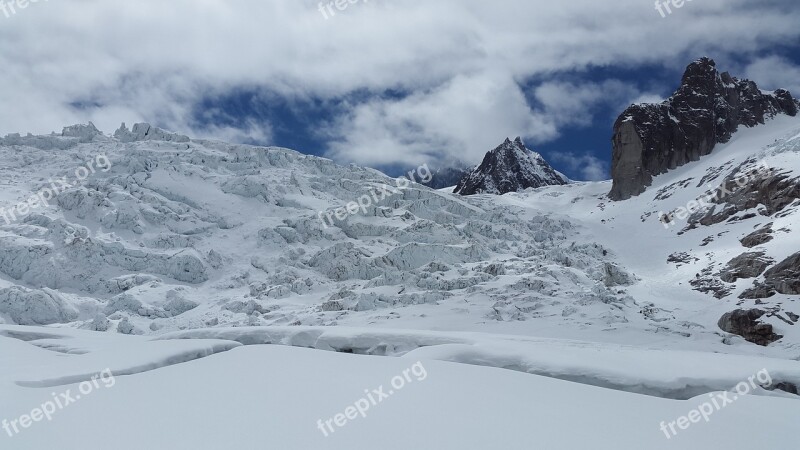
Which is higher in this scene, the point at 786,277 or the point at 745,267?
the point at 745,267

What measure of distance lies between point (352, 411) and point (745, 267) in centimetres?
3742

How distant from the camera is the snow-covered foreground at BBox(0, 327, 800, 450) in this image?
17.5 feet

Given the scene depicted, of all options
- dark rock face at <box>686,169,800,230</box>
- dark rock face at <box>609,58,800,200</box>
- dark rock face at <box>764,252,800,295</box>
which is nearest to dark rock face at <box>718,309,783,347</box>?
dark rock face at <box>764,252,800,295</box>

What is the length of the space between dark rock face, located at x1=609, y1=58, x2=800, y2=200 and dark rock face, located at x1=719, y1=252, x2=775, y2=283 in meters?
43.1

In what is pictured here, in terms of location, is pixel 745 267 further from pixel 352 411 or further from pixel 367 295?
pixel 352 411

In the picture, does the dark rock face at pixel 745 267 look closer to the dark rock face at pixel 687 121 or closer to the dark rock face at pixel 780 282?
the dark rock face at pixel 780 282

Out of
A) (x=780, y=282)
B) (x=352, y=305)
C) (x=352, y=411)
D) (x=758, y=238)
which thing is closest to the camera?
(x=352, y=411)

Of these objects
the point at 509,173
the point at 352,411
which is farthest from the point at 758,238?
the point at 509,173

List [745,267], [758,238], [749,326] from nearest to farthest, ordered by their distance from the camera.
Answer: [749,326]
[745,267]
[758,238]

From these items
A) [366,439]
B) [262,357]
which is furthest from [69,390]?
[366,439]

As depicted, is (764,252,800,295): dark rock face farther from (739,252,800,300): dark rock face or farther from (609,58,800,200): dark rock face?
(609,58,800,200): dark rock face

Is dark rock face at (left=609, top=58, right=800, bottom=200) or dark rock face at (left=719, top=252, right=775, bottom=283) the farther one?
dark rock face at (left=609, top=58, right=800, bottom=200)

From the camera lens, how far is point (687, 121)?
86375mm

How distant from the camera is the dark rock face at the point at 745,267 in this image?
33.7 metres
